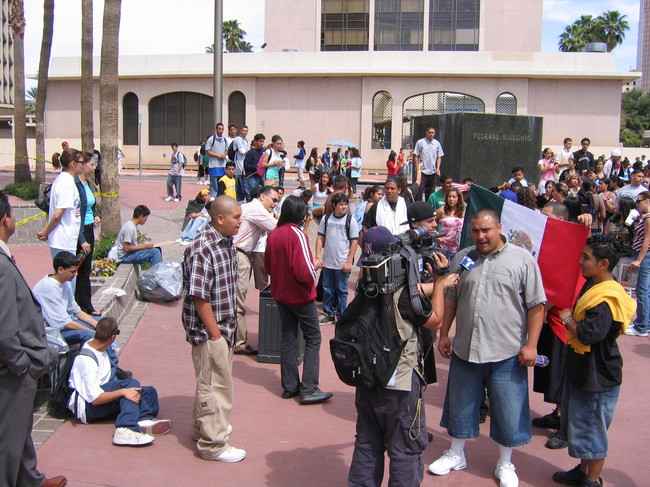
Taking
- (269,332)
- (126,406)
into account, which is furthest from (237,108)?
(126,406)

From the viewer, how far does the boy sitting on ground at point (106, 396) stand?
17.9 feet

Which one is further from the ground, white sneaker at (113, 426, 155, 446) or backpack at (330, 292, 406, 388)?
backpack at (330, 292, 406, 388)

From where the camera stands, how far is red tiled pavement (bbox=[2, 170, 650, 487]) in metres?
4.91

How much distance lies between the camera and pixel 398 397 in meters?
3.94

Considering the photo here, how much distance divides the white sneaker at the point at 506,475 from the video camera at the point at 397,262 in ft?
5.51

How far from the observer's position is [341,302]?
8.75 metres

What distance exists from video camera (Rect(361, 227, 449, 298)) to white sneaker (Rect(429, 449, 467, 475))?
1.64 meters

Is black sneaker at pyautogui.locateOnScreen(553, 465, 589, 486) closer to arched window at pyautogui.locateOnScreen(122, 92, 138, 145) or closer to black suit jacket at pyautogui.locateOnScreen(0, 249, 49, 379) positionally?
black suit jacket at pyautogui.locateOnScreen(0, 249, 49, 379)

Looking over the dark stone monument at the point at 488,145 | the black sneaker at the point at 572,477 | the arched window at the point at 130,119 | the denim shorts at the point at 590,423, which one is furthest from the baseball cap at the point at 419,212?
the arched window at the point at 130,119

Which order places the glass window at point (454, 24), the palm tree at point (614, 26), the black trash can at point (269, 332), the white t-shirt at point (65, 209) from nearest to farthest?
the white t-shirt at point (65, 209), the black trash can at point (269, 332), the glass window at point (454, 24), the palm tree at point (614, 26)

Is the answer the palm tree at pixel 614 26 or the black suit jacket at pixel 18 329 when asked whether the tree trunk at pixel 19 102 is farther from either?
the palm tree at pixel 614 26

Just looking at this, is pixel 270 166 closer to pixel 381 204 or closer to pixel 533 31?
pixel 381 204

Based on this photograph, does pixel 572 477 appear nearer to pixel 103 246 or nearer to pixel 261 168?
pixel 103 246

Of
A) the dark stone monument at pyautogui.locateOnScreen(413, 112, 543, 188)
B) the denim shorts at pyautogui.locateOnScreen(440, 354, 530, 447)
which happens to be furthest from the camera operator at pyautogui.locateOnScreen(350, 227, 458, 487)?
the dark stone monument at pyautogui.locateOnScreen(413, 112, 543, 188)
